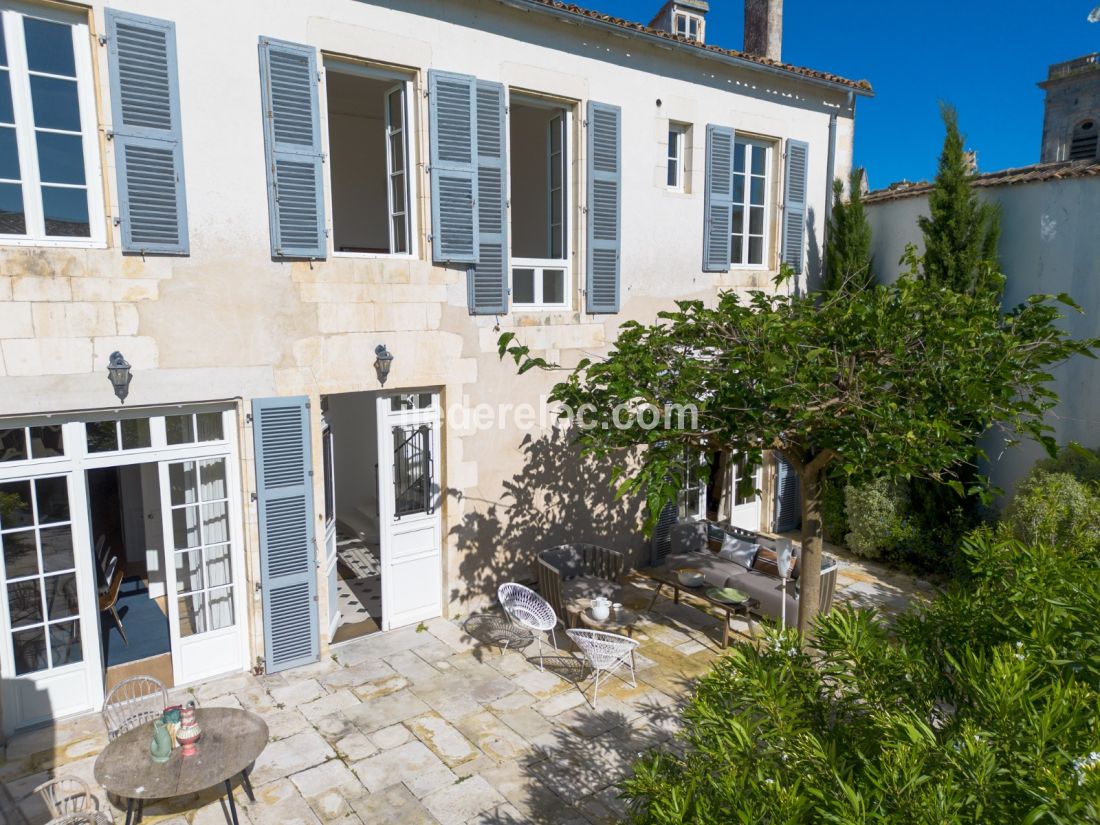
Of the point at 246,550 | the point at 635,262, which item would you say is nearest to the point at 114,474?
the point at 246,550

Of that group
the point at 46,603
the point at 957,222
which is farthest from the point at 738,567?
the point at 46,603

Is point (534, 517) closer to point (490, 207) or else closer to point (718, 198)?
point (490, 207)

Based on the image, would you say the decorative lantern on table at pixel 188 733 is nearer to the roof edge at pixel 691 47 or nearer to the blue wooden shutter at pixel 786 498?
the roof edge at pixel 691 47

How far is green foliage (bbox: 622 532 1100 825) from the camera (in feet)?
6.82

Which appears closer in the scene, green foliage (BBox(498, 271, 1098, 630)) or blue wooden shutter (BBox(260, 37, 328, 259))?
green foliage (BBox(498, 271, 1098, 630))

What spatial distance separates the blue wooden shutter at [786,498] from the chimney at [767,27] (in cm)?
658

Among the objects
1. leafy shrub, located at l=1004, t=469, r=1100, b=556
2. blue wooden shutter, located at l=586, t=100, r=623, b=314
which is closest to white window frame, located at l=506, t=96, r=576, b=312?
blue wooden shutter, located at l=586, t=100, r=623, b=314

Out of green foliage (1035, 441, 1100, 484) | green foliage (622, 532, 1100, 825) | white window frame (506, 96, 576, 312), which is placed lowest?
green foliage (1035, 441, 1100, 484)

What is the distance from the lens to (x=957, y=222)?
966 cm

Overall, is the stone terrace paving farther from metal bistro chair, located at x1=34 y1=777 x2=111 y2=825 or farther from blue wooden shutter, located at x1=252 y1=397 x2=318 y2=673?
metal bistro chair, located at x1=34 y1=777 x2=111 y2=825

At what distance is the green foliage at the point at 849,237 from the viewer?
10961 mm

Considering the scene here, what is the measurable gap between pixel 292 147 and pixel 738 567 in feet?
22.0

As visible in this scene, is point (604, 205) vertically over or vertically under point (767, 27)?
under

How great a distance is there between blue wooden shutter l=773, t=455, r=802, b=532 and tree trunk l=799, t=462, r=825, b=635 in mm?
4885
